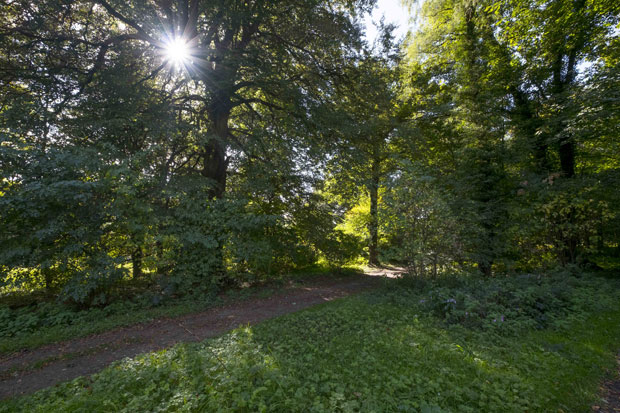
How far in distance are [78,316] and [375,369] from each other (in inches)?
262

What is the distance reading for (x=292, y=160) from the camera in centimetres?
910

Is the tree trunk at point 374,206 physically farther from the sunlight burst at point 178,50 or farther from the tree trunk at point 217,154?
the sunlight burst at point 178,50

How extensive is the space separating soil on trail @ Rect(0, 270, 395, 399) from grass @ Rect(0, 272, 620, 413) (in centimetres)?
66

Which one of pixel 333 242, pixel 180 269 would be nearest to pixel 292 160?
pixel 333 242

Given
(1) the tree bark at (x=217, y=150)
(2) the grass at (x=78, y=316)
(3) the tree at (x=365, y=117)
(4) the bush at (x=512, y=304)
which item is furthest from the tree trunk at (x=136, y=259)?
(4) the bush at (x=512, y=304)

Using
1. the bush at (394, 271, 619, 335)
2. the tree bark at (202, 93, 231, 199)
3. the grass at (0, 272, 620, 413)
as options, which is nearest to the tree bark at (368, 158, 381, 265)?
the bush at (394, 271, 619, 335)

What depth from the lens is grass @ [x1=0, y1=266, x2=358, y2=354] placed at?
511 centimetres

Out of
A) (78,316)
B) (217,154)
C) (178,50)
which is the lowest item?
(78,316)

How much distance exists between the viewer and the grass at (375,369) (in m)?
2.79

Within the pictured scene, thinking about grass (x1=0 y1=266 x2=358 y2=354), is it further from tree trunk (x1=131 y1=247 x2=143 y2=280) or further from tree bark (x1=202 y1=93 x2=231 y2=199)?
tree bark (x1=202 y1=93 x2=231 y2=199)

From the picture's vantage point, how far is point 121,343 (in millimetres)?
5000

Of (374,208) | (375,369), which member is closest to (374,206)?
(374,208)

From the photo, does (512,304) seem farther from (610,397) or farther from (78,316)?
(78,316)

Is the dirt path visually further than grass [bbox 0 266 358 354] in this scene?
No
